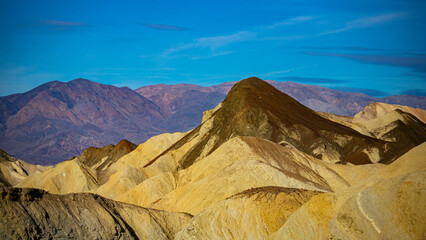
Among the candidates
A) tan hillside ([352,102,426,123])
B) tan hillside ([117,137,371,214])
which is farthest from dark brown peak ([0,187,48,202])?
tan hillside ([352,102,426,123])

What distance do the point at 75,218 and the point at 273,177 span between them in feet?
68.4

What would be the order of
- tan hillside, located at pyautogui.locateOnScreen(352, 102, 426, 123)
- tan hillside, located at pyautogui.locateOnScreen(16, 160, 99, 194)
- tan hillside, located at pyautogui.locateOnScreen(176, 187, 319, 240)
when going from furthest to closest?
tan hillside, located at pyautogui.locateOnScreen(352, 102, 426, 123) → tan hillside, located at pyautogui.locateOnScreen(16, 160, 99, 194) → tan hillside, located at pyautogui.locateOnScreen(176, 187, 319, 240)

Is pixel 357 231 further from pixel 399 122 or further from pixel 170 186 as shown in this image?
pixel 399 122

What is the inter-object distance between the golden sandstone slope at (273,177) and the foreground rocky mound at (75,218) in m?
1.35

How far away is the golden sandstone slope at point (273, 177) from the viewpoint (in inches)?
1034

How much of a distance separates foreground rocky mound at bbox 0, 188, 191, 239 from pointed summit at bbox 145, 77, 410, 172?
38788 mm

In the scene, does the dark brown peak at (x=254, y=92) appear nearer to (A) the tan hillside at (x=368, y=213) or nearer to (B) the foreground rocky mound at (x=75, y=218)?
(B) the foreground rocky mound at (x=75, y=218)

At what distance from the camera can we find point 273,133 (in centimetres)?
8631

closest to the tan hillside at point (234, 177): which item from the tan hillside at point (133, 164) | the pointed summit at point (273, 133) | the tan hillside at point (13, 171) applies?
the tan hillside at point (133, 164)

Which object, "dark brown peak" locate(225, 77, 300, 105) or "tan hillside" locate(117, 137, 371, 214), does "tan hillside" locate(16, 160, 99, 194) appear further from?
"dark brown peak" locate(225, 77, 300, 105)

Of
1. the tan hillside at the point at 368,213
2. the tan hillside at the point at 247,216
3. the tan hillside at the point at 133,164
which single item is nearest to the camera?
the tan hillside at the point at 368,213

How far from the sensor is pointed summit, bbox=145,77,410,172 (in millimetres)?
84625

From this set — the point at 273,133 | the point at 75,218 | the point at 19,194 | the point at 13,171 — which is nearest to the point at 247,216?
the point at 75,218

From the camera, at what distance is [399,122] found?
102125 mm
